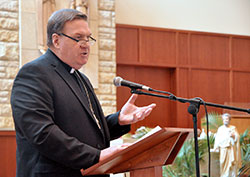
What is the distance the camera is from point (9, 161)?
6.12 meters

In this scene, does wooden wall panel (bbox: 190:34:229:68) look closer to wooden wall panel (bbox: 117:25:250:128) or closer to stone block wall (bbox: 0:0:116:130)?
wooden wall panel (bbox: 117:25:250:128)

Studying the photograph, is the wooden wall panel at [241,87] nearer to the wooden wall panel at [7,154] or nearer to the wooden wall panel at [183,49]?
the wooden wall panel at [183,49]

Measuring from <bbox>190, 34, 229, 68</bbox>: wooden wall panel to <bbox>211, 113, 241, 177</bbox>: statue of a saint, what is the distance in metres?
3.25

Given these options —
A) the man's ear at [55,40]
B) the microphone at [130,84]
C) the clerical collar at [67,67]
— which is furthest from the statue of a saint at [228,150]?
the man's ear at [55,40]

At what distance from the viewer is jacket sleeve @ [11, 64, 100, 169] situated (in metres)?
1.78

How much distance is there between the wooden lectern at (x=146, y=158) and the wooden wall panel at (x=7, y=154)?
468 cm

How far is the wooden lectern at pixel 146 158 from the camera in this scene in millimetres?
1684

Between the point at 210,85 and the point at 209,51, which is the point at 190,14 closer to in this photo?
the point at 209,51

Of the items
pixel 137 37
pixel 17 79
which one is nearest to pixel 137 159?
pixel 17 79

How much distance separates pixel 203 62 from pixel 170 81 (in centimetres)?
100

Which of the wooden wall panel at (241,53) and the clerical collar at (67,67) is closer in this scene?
the clerical collar at (67,67)

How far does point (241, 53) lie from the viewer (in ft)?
32.9

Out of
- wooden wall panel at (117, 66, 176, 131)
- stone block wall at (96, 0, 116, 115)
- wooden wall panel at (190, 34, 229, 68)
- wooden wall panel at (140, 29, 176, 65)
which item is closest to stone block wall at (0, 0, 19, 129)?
stone block wall at (96, 0, 116, 115)

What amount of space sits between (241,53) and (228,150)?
4306 millimetres
